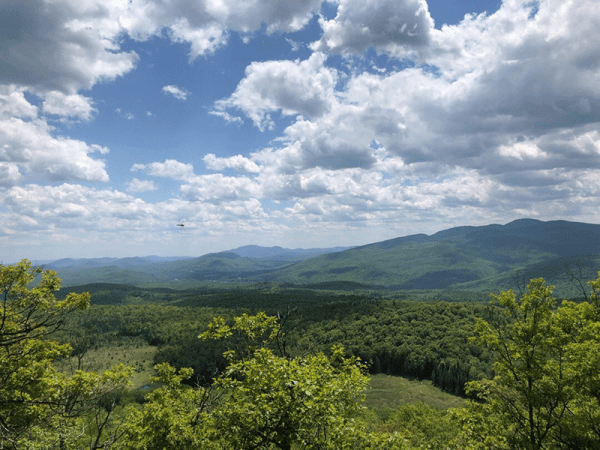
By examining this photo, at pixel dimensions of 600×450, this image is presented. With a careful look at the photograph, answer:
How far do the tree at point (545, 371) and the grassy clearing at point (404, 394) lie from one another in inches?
4151

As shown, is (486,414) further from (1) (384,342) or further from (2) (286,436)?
(1) (384,342)

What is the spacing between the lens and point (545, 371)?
18141mm

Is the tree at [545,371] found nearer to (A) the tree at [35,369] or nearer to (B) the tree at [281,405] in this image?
(B) the tree at [281,405]

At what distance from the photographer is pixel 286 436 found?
A: 38.8 ft

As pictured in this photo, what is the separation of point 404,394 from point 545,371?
13032 cm

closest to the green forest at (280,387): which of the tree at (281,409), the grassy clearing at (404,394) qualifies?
the tree at (281,409)

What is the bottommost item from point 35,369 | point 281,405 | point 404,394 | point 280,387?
point 404,394

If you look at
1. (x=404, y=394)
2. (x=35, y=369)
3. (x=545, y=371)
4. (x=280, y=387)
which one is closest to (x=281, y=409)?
(x=280, y=387)

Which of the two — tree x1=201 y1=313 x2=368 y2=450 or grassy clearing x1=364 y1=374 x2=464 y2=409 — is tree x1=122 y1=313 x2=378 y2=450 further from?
grassy clearing x1=364 y1=374 x2=464 y2=409

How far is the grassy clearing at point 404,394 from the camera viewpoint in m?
119

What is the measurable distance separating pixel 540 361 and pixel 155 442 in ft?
79.4

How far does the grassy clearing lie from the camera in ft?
390

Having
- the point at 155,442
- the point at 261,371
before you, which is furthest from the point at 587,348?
the point at 155,442

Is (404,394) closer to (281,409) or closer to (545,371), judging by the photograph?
(545,371)
